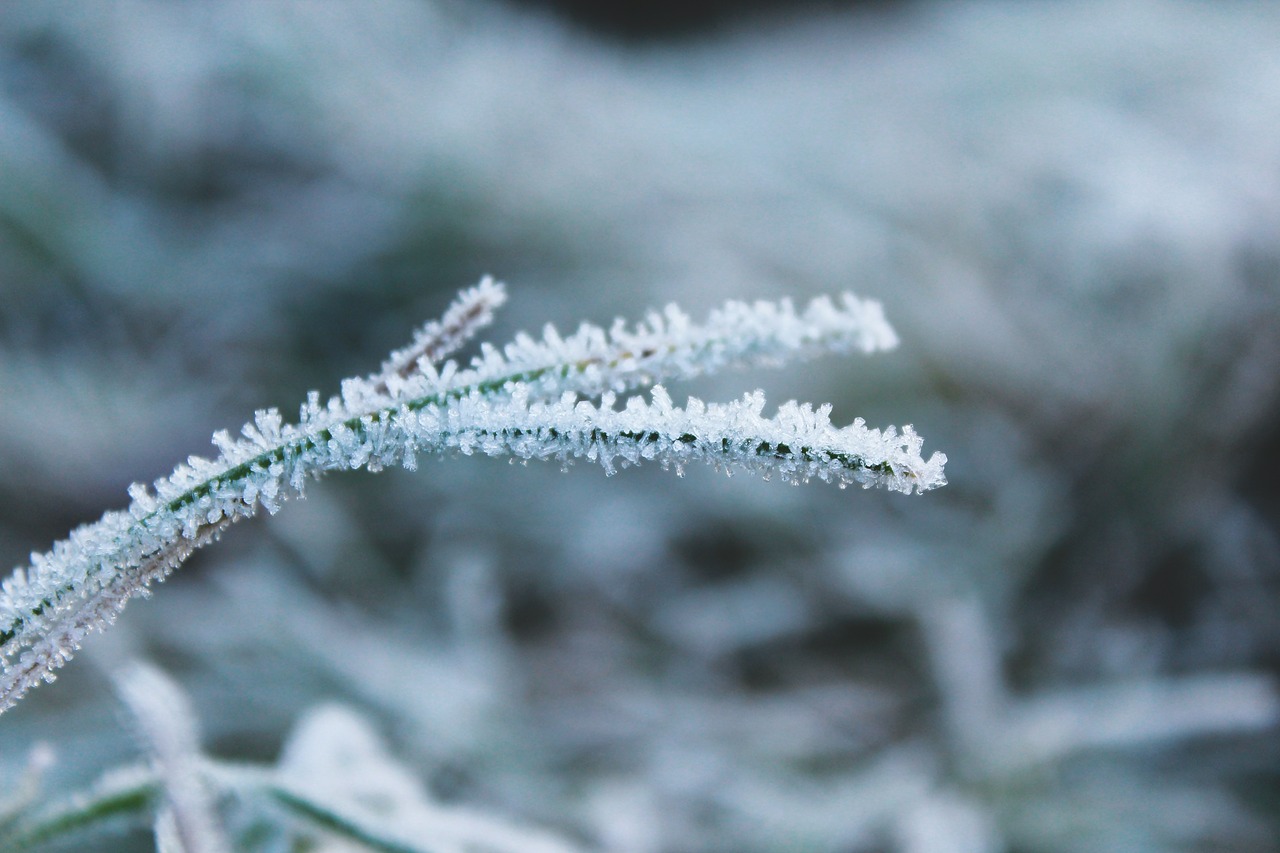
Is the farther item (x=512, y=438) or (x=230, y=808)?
(x=230, y=808)

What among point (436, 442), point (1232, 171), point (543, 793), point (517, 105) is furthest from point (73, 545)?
point (1232, 171)

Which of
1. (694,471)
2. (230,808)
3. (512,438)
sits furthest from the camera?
(694,471)

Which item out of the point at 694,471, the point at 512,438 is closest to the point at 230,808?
the point at 512,438

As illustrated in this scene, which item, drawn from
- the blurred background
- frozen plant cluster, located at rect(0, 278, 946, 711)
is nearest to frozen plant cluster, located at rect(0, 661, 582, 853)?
frozen plant cluster, located at rect(0, 278, 946, 711)

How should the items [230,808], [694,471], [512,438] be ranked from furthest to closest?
1. [694,471]
2. [230,808]
3. [512,438]

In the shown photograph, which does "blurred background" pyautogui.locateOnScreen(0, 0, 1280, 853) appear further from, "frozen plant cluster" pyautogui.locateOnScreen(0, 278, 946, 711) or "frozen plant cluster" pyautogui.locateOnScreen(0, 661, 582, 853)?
"frozen plant cluster" pyautogui.locateOnScreen(0, 278, 946, 711)

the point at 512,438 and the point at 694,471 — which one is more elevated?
the point at 694,471

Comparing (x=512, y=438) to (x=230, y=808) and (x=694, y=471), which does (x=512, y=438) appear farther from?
(x=694, y=471)
